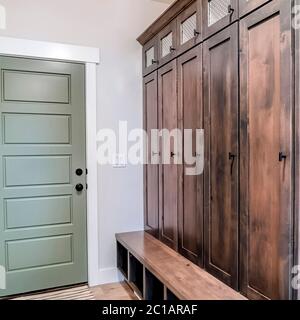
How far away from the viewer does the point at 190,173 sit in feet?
7.08

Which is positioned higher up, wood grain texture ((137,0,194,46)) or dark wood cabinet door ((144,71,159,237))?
wood grain texture ((137,0,194,46))

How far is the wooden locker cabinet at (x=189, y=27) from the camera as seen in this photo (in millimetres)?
1997

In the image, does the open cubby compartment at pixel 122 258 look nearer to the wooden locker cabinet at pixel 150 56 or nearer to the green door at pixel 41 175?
the green door at pixel 41 175

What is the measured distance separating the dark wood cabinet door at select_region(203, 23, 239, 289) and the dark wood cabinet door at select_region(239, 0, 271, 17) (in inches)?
3.3

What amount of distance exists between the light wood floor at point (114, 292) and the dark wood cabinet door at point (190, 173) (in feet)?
2.44

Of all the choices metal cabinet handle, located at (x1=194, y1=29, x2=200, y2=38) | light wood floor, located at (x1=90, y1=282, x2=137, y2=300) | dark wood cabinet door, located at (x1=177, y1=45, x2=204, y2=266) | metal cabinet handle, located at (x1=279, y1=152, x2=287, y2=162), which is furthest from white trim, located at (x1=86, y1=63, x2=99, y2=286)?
metal cabinet handle, located at (x1=279, y1=152, x2=287, y2=162)

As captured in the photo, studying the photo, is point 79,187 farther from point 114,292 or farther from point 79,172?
point 114,292

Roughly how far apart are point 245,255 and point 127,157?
1.60m

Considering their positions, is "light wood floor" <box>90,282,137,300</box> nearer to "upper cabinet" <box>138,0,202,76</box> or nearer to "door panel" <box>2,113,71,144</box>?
"door panel" <box>2,113,71,144</box>

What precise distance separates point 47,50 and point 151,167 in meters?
1.42

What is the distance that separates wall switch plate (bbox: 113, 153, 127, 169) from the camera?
2.87m

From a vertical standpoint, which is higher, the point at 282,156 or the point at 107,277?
the point at 282,156

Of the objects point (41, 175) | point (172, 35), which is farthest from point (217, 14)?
point (41, 175)

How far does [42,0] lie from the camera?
257 cm
